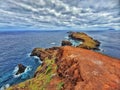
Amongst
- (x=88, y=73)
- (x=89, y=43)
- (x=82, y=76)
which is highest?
(x=88, y=73)

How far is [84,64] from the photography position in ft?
52.5

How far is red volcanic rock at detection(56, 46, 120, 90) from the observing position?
42.8 ft

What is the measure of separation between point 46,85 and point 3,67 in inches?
1214

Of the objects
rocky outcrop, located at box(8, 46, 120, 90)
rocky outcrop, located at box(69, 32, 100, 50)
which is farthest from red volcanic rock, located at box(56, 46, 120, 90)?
rocky outcrop, located at box(69, 32, 100, 50)

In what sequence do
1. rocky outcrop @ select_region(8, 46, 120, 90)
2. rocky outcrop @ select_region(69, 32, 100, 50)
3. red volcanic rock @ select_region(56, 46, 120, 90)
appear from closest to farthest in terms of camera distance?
red volcanic rock @ select_region(56, 46, 120, 90) < rocky outcrop @ select_region(8, 46, 120, 90) < rocky outcrop @ select_region(69, 32, 100, 50)

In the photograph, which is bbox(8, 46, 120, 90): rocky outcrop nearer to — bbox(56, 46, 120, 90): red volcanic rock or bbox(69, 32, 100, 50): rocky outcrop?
bbox(56, 46, 120, 90): red volcanic rock

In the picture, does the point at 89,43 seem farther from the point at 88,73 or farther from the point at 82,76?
the point at 82,76

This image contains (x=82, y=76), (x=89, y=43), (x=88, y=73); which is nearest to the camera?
(x=82, y=76)

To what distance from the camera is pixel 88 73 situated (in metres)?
14.5

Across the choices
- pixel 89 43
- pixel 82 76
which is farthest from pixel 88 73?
pixel 89 43

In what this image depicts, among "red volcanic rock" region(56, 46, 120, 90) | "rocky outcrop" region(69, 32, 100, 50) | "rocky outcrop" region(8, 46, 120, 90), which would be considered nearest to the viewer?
"red volcanic rock" region(56, 46, 120, 90)

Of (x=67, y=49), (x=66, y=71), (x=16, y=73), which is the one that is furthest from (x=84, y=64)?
(x=16, y=73)

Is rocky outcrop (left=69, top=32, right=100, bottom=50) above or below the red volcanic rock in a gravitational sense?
below

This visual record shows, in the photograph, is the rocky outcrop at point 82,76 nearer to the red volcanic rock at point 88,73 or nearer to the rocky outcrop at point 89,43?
the red volcanic rock at point 88,73
